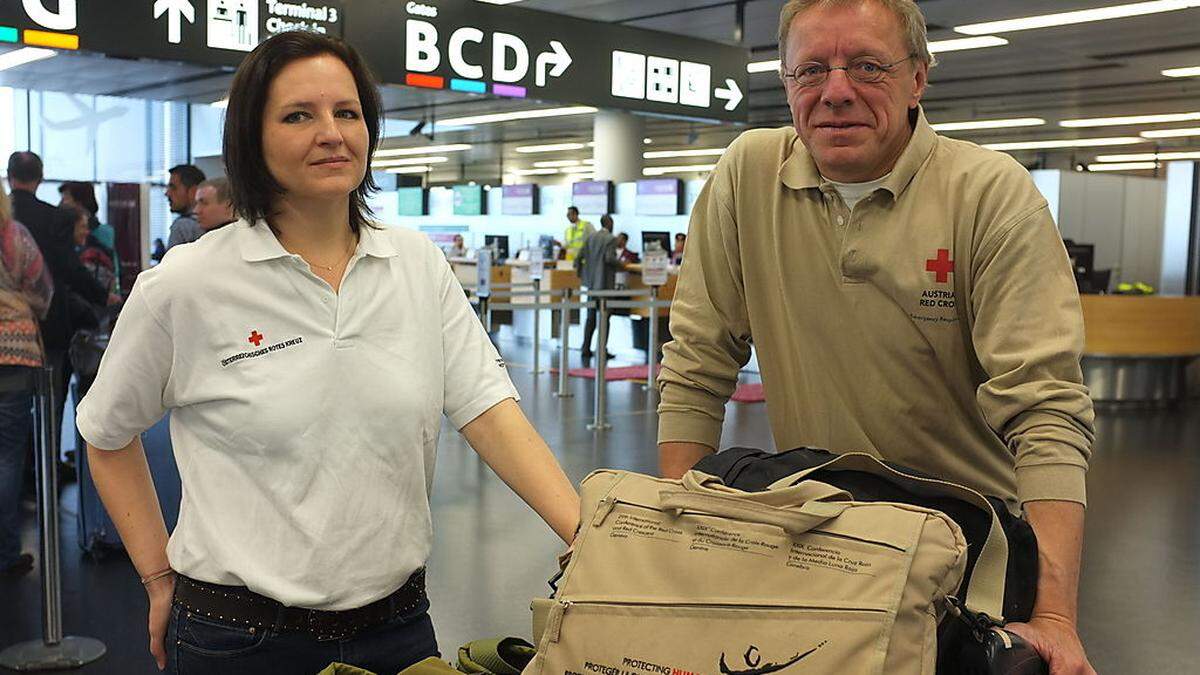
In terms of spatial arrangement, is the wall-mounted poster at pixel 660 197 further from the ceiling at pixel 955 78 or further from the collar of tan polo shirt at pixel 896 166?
the collar of tan polo shirt at pixel 896 166

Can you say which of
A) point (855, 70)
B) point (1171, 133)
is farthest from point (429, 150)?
point (855, 70)

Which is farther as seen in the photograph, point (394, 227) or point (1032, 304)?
point (394, 227)

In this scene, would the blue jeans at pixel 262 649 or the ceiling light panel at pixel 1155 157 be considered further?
the ceiling light panel at pixel 1155 157

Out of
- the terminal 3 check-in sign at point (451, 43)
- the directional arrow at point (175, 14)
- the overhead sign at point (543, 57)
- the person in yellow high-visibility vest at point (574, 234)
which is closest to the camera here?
the terminal 3 check-in sign at point (451, 43)

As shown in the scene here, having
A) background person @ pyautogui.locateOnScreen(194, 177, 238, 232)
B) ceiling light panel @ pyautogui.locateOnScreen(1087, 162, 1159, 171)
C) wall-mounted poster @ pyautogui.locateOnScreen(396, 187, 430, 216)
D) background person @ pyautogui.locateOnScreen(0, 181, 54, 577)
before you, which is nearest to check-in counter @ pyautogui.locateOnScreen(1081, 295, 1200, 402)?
background person @ pyautogui.locateOnScreen(194, 177, 238, 232)

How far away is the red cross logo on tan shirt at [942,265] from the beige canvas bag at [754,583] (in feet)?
1.36

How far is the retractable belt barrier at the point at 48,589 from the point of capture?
3.63m

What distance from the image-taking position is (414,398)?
1.52m

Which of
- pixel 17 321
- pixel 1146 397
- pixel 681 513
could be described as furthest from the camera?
pixel 1146 397

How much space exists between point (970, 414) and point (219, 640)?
1.03 metres

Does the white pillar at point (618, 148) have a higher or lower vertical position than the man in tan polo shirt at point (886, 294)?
higher

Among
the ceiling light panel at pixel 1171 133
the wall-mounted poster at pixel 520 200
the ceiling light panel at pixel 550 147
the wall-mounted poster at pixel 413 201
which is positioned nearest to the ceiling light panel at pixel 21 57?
the wall-mounted poster at pixel 520 200

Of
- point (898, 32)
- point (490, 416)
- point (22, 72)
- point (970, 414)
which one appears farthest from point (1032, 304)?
point (22, 72)

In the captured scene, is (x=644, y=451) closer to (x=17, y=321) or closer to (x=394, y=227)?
(x=17, y=321)
